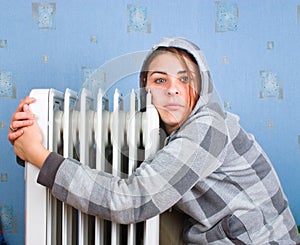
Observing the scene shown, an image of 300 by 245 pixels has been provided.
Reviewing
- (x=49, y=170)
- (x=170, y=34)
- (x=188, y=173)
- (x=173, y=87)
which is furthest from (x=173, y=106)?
(x=170, y=34)

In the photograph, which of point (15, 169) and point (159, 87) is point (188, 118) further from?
point (15, 169)

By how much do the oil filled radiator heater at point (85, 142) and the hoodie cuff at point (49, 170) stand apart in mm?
49

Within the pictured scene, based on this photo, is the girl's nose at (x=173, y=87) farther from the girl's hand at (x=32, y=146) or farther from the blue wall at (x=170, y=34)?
the blue wall at (x=170, y=34)

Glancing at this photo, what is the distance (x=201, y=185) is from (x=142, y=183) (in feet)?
0.51

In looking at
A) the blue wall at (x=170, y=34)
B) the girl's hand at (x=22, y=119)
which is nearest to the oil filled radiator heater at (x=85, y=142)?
the girl's hand at (x=22, y=119)

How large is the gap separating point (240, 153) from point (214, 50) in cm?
54

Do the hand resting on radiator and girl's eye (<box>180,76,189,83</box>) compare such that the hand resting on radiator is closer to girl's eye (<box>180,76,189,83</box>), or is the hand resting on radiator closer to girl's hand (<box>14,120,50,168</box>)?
girl's hand (<box>14,120,50,168</box>)

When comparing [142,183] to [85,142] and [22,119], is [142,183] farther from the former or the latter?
[22,119]

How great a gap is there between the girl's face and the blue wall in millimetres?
480

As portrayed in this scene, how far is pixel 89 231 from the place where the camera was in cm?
122

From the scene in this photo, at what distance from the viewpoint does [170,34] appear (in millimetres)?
1604

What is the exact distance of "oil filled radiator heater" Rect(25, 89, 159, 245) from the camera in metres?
1.10

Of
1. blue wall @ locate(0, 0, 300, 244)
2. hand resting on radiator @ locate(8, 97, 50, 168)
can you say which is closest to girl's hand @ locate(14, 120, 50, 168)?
hand resting on radiator @ locate(8, 97, 50, 168)

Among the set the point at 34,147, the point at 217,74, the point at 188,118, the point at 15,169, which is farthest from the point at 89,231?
the point at 217,74
